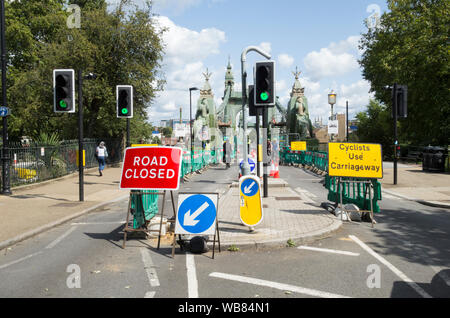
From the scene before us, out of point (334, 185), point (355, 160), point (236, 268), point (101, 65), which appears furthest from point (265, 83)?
point (101, 65)

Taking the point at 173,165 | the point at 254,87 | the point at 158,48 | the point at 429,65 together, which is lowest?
the point at 173,165

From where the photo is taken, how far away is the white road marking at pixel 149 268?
5.39m

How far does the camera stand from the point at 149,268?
602 cm

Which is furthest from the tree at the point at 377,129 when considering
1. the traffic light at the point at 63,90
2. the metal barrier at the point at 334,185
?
the traffic light at the point at 63,90

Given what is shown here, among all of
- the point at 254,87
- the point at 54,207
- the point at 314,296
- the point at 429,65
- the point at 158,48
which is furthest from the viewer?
the point at 158,48

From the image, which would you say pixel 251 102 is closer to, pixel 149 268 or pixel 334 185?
pixel 334 185

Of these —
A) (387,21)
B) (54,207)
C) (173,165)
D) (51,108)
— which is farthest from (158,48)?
(173,165)

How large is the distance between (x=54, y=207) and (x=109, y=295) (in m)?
8.08

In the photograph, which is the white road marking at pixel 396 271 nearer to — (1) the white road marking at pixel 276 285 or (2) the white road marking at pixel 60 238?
(1) the white road marking at pixel 276 285

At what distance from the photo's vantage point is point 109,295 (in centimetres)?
485

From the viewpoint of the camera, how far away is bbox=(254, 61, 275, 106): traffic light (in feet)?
33.6

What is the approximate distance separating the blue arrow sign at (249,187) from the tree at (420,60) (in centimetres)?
1305

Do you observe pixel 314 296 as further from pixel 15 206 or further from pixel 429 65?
pixel 429 65

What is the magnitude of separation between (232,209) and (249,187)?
3.01 metres
